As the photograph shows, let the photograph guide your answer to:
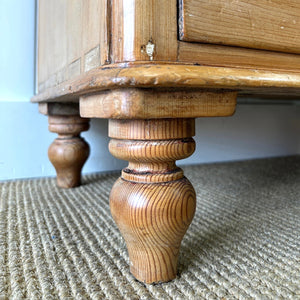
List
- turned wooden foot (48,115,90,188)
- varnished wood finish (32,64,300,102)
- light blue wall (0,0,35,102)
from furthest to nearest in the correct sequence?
light blue wall (0,0,35,102)
turned wooden foot (48,115,90,188)
varnished wood finish (32,64,300,102)

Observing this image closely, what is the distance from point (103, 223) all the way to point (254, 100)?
0.95m

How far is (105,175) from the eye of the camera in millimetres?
967

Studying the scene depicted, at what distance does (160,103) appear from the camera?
30 cm

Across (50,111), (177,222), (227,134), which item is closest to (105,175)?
(50,111)

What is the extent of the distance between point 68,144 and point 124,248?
39cm

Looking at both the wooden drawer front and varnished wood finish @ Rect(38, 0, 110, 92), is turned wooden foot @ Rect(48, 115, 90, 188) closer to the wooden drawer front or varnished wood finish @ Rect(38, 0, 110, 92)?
varnished wood finish @ Rect(38, 0, 110, 92)

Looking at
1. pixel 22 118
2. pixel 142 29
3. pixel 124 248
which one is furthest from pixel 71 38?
pixel 22 118

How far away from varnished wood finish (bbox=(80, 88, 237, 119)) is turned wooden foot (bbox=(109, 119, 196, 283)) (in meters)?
0.02

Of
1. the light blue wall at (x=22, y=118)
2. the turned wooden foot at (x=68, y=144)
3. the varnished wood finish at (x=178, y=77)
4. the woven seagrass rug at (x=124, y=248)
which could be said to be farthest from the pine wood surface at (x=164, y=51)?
the light blue wall at (x=22, y=118)

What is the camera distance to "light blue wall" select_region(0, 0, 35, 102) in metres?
0.89

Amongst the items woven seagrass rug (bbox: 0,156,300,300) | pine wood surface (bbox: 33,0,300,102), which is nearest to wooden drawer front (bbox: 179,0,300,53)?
pine wood surface (bbox: 33,0,300,102)

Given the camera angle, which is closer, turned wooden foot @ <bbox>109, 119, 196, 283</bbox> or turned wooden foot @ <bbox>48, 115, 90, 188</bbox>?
turned wooden foot @ <bbox>109, 119, 196, 283</bbox>

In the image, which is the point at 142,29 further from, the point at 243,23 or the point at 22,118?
the point at 22,118

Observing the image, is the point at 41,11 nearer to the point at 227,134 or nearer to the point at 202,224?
the point at 202,224
